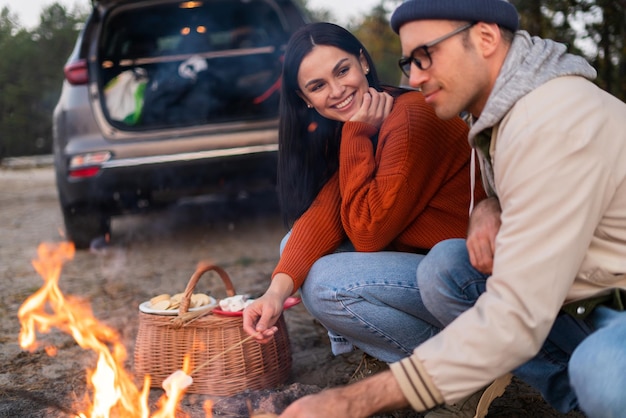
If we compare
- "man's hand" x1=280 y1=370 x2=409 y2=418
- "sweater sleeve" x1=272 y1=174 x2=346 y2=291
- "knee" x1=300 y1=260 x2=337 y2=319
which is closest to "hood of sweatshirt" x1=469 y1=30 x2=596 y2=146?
"man's hand" x1=280 y1=370 x2=409 y2=418

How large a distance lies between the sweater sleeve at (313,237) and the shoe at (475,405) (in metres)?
0.66

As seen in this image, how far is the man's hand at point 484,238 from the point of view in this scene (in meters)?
1.98

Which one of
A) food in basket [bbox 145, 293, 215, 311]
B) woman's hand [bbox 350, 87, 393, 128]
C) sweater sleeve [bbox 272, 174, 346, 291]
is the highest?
woman's hand [bbox 350, 87, 393, 128]

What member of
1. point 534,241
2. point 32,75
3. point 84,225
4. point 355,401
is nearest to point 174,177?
point 84,225

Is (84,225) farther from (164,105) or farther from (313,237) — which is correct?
(313,237)

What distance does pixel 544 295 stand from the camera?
5.35 ft

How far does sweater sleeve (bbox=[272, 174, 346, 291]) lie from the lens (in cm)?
264

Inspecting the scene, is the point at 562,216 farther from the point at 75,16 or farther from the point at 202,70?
the point at 75,16

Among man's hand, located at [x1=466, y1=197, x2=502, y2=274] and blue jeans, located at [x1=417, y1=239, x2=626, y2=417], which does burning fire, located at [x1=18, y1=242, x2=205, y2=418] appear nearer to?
blue jeans, located at [x1=417, y1=239, x2=626, y2=417]

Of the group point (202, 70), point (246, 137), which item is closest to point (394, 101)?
point (246, 137)

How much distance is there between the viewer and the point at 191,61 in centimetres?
599

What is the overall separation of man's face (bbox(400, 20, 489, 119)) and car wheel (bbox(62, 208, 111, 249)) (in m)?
4.13

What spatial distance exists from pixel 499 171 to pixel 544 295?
1.09ft

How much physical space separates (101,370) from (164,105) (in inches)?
135
